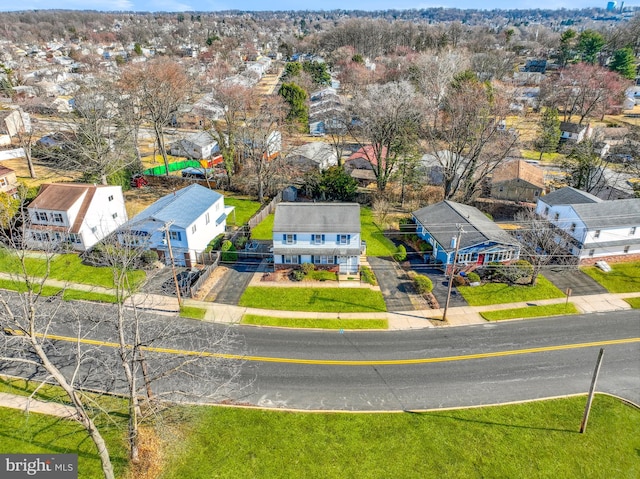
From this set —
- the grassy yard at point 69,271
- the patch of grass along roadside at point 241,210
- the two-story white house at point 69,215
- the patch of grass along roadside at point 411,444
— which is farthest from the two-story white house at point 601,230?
the two-story white house at point 69,215

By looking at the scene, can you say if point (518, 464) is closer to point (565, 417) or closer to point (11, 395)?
point (565, 417)

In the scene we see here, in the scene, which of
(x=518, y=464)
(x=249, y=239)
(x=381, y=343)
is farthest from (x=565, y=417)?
(x=249, y=239)

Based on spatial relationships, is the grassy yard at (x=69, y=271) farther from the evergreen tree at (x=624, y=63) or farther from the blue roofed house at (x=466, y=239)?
the evergreen tree at (x=624, y=63)

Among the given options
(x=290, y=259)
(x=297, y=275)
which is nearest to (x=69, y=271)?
(x=290, y=259)

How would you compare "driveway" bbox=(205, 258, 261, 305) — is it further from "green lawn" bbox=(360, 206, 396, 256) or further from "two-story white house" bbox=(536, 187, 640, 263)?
"two-story white house" bbox=(536, 187, 640, 263)

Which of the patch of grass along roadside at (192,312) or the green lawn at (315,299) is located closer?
the patch of grass along roadside at (192,312)

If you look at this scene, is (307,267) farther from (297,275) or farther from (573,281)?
(573,281)
